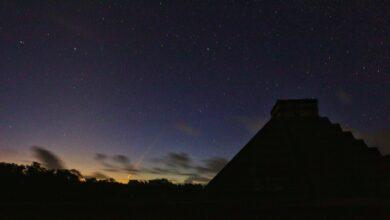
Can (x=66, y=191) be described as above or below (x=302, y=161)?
below

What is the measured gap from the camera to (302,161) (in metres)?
36.3

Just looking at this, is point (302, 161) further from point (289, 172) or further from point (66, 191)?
point (66, 191)

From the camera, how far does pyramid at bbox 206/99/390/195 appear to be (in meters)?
32.7

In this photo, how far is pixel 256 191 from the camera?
32.0 m

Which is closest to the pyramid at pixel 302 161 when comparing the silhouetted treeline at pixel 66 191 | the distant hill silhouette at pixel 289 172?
the distant hill silhouette at pixel 289 172

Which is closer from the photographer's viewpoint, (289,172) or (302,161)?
(289,172)

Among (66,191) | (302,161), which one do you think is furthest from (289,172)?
(66,191)

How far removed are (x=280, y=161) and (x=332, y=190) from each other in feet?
18.6

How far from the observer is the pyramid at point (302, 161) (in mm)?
32719

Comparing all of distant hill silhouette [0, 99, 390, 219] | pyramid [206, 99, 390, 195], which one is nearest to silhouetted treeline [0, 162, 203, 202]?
distant hill silhouette [0, 99, 390, 219]

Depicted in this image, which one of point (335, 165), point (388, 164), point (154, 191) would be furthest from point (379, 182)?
point (154, 191)

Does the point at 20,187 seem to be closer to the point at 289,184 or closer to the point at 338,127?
A: the point at 289,184

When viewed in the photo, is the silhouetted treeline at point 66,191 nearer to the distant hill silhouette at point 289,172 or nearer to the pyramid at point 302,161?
the distant hill silhouette at point 289,172

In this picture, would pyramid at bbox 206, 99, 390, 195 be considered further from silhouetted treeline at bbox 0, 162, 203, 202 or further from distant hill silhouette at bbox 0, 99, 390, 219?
silhouetted treeline at bbox 0, 162, 203, 202
